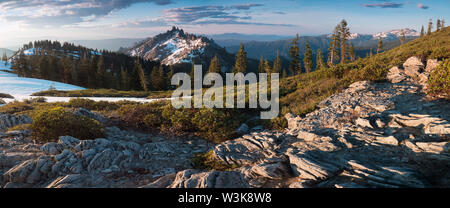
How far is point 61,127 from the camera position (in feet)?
35.0

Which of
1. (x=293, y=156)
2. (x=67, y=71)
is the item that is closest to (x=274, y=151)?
(x=293, y=156)

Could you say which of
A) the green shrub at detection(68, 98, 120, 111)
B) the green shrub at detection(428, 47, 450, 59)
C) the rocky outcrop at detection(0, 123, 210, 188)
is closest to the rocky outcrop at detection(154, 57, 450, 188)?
the rocky outcrop at detection(0, 123, 210, 188)

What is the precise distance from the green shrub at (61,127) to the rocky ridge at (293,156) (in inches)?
32.5

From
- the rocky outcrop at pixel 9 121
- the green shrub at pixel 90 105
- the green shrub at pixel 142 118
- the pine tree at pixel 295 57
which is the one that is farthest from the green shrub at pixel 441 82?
the pine tree at pixel 295 57

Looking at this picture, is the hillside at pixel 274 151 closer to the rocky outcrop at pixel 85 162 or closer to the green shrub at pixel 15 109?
the rocky outcrop at pixel 85 162

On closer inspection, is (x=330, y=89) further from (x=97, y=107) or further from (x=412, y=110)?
(x=97, y=107)

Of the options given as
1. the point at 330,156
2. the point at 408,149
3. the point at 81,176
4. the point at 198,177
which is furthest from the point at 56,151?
the point at 408,149

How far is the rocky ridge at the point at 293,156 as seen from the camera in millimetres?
6211

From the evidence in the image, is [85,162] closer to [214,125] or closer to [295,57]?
[214,125]

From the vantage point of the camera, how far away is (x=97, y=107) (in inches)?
772

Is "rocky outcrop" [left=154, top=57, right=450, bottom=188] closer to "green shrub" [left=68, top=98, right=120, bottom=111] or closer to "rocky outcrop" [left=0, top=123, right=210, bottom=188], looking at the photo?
"rocky outcrop" [left=0, top=123, right=210, bottom=188]
